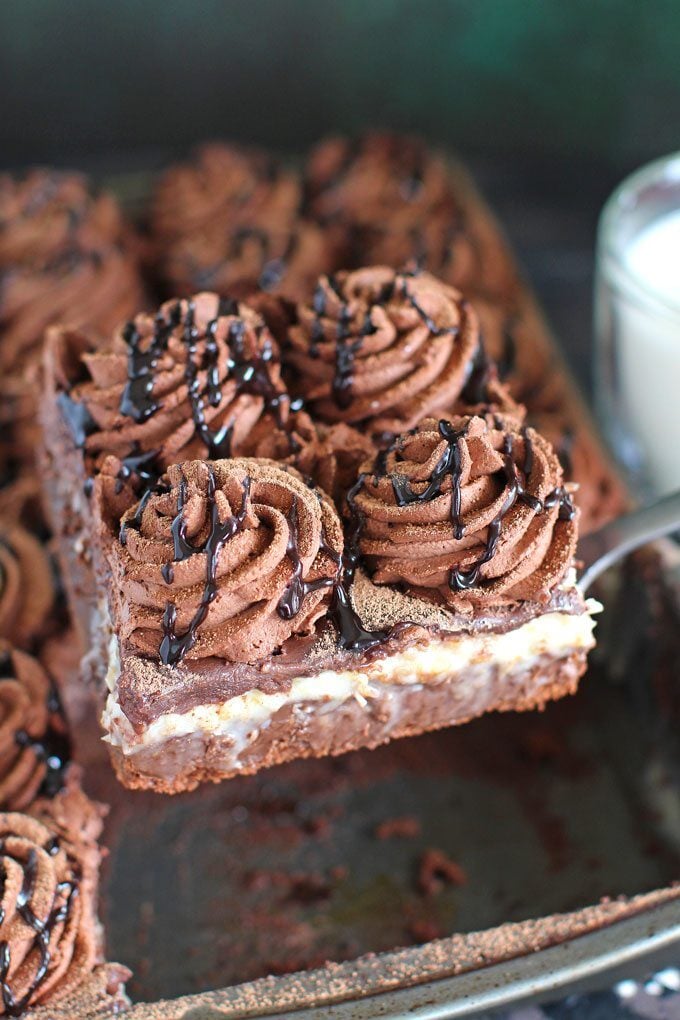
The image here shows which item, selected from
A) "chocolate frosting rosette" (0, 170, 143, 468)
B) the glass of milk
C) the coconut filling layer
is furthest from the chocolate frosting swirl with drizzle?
the glass of milk

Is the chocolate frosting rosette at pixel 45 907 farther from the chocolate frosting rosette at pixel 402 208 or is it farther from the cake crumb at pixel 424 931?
the chocolate frosting rosette at pixel 402 208

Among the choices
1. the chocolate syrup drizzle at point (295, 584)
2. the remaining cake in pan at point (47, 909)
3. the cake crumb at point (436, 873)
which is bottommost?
the cake crumb at point (436, 873)

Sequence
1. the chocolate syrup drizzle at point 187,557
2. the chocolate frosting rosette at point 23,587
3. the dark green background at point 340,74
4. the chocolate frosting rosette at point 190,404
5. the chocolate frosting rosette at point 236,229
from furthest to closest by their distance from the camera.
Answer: the dark green background at point 340,74 < the chocolate frosting rosette at point 236,229 < the chocolate frosting rosette at point 23,587 < the chocolate frosting rosette at point 190,404 < the chocolate syrup drizzle at point 187,557

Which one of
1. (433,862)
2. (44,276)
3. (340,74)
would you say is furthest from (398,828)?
(340,74)

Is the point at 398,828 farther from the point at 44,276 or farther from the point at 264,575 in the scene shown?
the point at 44,276

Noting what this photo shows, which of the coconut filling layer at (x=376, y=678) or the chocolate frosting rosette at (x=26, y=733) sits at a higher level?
the coconut filling layer at (x=376, y=678)

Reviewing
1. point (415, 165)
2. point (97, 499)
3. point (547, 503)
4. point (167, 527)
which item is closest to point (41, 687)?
point (97, 499)

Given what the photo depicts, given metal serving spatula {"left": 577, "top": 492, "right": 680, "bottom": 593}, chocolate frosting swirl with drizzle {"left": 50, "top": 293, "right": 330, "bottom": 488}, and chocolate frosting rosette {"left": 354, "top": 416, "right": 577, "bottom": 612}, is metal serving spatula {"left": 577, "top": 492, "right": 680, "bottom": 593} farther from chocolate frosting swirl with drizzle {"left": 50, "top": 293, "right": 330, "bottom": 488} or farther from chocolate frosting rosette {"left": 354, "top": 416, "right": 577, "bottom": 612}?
chocolate frosting swirl with drizzle {"left": 50, "top": 293, "right": 330, "bottom": 488}

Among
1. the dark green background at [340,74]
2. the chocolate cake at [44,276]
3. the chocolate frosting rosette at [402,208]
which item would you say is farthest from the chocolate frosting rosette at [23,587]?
the dark green background at [340,74]
